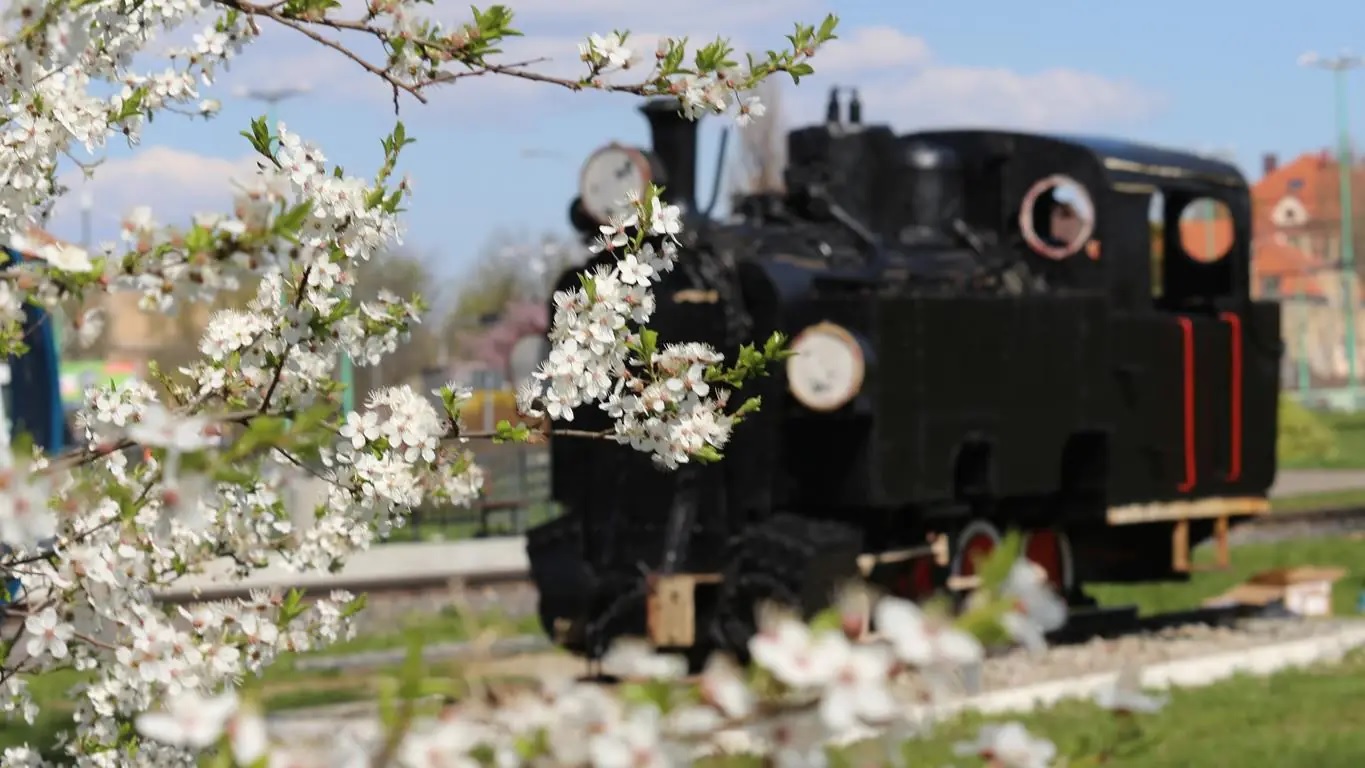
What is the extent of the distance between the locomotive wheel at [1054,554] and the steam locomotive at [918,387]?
0.02m

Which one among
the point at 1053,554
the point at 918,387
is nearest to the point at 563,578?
the point at 918,387

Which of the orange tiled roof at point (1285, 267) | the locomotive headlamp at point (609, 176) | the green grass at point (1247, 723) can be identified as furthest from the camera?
the orange tiled roof at point (1285, 267)

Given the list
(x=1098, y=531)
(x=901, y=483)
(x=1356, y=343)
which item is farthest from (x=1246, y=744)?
(x=1356, y=343)

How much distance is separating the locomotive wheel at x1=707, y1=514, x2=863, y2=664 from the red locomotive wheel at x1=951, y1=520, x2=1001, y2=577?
1.05 meters

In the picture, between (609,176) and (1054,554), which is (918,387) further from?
(1054,554)

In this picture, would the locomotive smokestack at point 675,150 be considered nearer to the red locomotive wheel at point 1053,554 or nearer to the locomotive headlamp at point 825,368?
the locomotive headlamp at point 825,368

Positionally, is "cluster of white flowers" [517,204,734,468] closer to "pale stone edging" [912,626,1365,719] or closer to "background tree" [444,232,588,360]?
"pale stone edging" [912,626,1365,719]

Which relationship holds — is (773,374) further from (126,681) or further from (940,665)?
(940,665)

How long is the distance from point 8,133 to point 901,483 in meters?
8.00

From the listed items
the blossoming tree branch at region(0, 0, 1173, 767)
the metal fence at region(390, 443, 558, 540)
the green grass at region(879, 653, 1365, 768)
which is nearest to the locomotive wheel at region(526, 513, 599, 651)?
the green grass at region(879, 653, 1365, 768)

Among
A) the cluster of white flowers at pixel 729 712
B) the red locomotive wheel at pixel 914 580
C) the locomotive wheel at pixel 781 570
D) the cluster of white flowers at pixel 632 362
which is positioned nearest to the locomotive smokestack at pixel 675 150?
the locomotive wheel at pixel 781 570

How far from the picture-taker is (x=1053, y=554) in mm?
13375

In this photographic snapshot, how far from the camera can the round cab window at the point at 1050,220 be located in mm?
12664

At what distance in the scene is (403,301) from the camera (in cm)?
430
